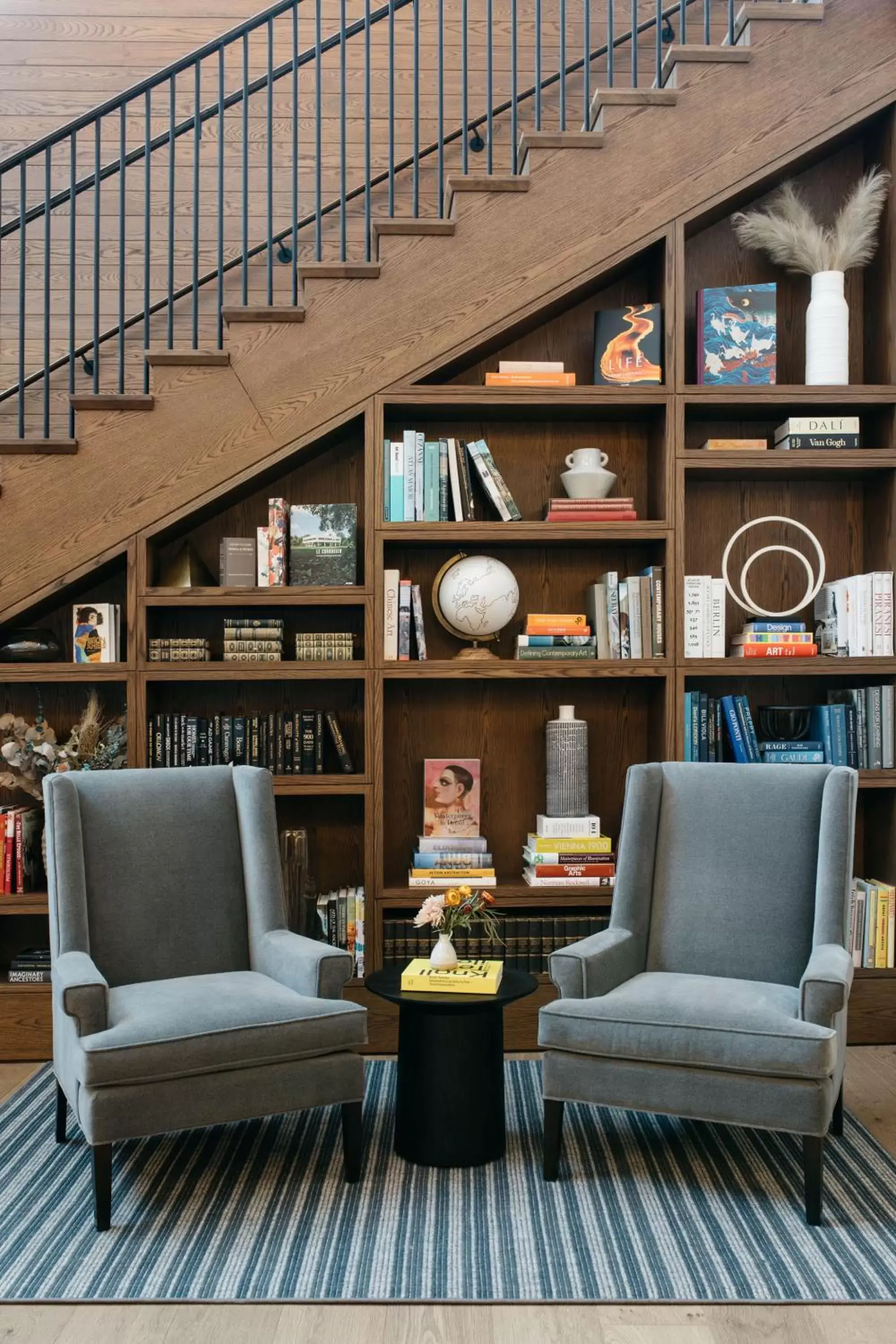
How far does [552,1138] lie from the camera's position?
8.63 feet

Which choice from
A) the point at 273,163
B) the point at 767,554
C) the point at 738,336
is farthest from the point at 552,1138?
the point at 273,163

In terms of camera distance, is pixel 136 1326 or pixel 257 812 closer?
pixel 136 1326

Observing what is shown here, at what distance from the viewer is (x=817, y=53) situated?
373 centimetres

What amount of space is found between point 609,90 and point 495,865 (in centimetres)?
259

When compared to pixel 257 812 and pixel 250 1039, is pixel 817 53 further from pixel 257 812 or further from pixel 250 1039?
pixel 250 1039

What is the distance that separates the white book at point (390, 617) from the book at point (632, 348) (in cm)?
94

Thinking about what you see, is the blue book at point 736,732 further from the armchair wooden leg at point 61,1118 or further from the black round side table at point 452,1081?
the armchair wooden leg at point 61,1118

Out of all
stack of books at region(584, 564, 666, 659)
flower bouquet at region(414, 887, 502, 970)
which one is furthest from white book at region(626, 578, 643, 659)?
flower bouquet at region(414, 887, 502, 970)

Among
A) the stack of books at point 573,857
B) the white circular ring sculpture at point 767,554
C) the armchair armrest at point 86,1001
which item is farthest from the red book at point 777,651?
the armchair armrest at point 86,1001

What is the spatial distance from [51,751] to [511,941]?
1.57 meters

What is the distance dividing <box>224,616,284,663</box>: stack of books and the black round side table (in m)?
1.35

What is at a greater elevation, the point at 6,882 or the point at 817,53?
the point at 817,53

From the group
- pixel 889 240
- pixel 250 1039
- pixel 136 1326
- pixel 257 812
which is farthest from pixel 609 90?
pixel 136 1326

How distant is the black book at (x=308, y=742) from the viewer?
148 inches
